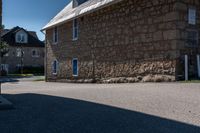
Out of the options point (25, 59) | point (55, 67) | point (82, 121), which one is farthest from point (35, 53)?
point (82, 121)

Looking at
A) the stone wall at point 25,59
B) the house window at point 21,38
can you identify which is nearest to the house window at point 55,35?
the stone wall at point 25,59

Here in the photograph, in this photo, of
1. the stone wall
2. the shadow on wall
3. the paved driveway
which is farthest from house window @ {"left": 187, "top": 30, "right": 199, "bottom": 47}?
the stone wall

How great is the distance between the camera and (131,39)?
18.8m

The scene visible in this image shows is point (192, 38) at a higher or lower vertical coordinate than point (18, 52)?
lower

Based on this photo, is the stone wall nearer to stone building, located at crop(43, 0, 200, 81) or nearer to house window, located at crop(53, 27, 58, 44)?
house window, located at crop(53, 27, 58, 44)

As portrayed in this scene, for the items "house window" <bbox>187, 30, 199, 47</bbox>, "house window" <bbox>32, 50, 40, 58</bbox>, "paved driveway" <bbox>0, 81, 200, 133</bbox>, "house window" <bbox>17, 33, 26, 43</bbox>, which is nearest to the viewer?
"paved driveway" <bbox>0, 81, 200, 133</bbox>

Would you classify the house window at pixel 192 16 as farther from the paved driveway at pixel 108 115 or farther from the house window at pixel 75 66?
the house window at pixel 75 66

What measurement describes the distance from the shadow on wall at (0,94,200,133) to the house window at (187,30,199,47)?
8717mm

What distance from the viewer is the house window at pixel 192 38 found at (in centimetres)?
1659

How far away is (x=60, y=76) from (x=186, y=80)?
47.6 feet

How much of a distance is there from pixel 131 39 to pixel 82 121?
39.6ft

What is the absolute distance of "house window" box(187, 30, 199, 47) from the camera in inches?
653

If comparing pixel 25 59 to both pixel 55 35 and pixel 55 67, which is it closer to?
pixel 55 67

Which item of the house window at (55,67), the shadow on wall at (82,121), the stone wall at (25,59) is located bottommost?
the shadow on wall at (82,121)
